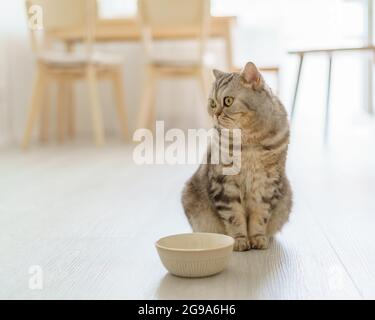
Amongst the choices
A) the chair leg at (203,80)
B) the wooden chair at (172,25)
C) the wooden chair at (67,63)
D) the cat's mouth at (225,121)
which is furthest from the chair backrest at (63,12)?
the cat's mouth at (225,121)

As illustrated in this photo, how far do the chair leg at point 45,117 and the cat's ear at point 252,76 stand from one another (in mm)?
3361

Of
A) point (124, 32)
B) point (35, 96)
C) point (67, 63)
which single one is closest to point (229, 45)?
point (124, 32)

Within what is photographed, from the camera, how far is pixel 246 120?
1.51 metres

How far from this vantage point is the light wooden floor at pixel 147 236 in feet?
4.13

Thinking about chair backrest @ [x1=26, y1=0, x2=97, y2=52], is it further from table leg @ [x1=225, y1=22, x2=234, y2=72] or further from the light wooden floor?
the light wooden floor

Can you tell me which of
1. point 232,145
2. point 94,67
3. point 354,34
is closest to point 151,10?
point 94,67

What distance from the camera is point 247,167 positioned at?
1525 mm

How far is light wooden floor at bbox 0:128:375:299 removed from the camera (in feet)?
4.13

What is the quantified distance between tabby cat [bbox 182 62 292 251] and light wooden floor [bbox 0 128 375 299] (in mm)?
85

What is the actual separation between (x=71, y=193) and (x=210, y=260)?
1.26 meters

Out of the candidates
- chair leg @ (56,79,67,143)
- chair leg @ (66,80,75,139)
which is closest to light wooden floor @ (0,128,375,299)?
chair leg @ (56,79,67,143)

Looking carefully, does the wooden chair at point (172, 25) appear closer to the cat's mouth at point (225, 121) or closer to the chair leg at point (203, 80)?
the chair leg at point (203, 80)

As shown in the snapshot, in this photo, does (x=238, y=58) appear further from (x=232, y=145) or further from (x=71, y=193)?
(x=232, y=145)
